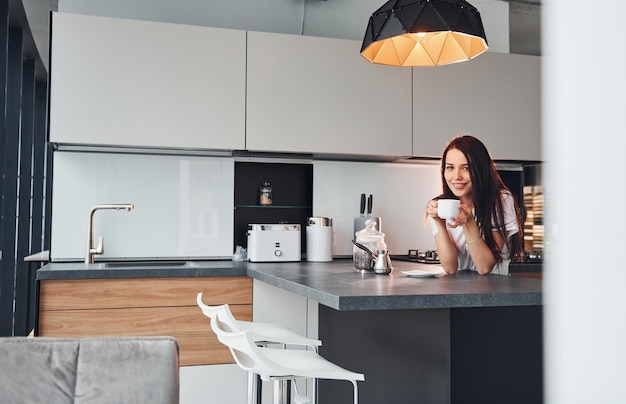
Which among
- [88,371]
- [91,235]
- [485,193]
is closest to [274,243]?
[91,235]

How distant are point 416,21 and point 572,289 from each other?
2205 mm

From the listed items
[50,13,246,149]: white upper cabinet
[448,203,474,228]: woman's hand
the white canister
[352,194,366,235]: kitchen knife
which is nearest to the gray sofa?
[448,203,474,228]: woman's hand

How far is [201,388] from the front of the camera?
3068 mm

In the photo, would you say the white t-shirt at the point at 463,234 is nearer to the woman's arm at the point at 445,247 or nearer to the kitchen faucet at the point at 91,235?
the woman's arm at the point at 445,247

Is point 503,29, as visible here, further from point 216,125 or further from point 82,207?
point 82,207

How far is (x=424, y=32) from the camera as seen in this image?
2.35 meters

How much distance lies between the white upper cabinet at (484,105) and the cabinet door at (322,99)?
0.13 m

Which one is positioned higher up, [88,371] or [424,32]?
[424,32]

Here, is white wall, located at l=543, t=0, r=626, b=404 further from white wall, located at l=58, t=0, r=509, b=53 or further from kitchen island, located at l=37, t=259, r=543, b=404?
white wall, located at l=58, t=0, r=509, b=53

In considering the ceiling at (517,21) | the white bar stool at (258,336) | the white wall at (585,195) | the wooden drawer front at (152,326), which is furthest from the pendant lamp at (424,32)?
the ceiling at (517,21)

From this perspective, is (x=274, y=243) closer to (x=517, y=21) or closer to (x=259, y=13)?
(x=259, y=13)

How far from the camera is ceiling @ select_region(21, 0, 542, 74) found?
4.94 m

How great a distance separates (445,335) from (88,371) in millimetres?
1086

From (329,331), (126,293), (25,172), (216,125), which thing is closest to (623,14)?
(329,331)
